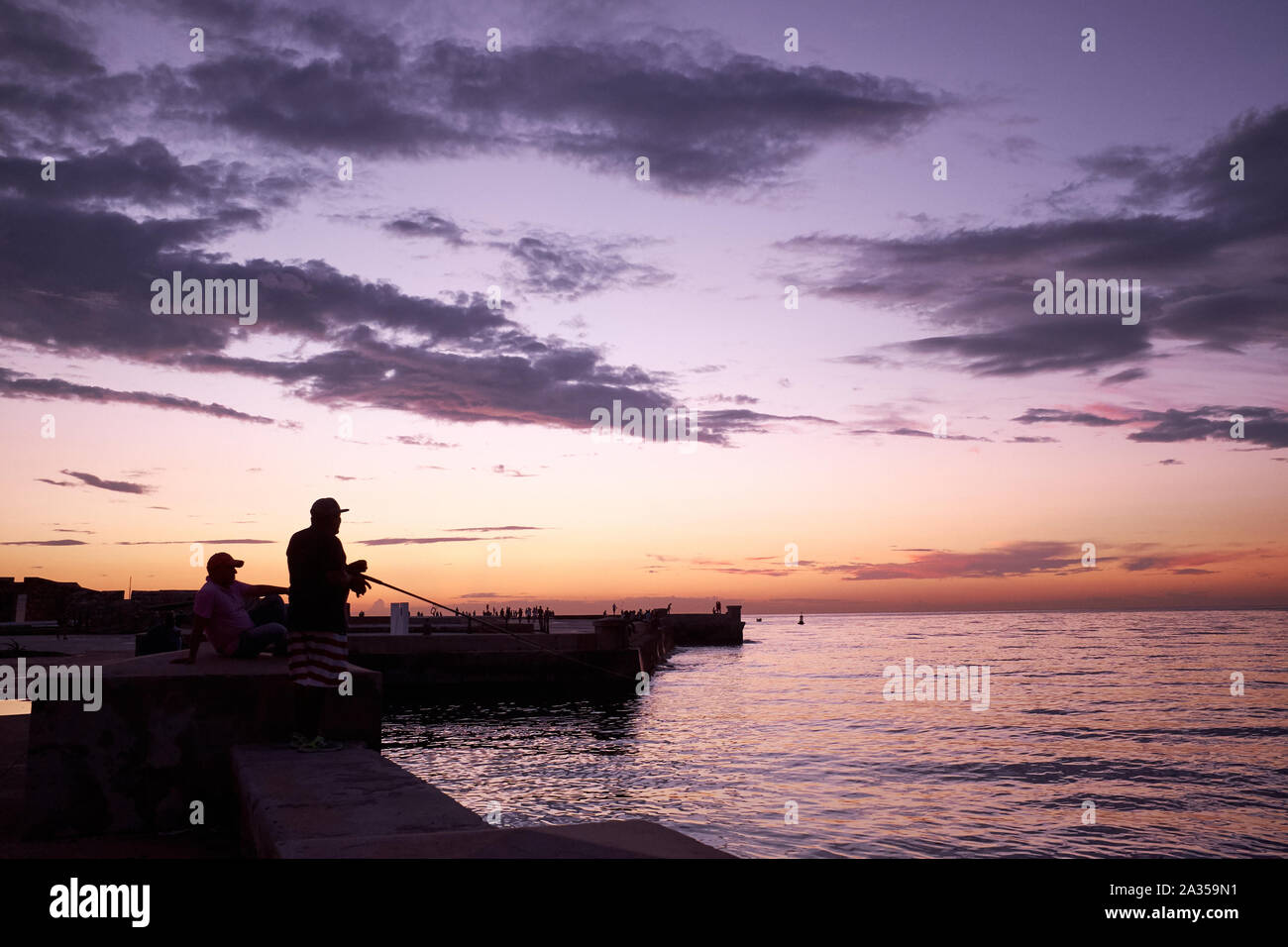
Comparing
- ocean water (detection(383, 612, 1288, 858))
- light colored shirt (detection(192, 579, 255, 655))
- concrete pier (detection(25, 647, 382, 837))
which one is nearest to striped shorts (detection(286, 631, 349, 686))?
concrete pier (detection(25, 647, 382, 837))

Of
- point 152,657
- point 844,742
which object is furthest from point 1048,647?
point 152,657

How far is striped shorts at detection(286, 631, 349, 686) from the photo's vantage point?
598 centimetres

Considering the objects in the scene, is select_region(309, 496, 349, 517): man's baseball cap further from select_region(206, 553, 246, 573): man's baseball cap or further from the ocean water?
the ocean water

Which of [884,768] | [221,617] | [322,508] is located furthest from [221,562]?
[884,768]

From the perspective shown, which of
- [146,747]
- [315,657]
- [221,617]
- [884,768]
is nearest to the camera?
[146,747]

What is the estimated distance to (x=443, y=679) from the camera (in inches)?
1217

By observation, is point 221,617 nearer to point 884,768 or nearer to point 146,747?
point 146,747

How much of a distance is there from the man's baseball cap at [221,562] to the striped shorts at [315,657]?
233 cm

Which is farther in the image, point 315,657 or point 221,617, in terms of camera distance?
point 221,617

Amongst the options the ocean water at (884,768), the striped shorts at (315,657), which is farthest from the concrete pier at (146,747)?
the ocean water at (884,768)

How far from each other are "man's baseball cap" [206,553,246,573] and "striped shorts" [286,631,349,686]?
233cm

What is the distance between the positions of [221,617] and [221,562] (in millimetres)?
607

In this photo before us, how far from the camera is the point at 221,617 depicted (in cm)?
762

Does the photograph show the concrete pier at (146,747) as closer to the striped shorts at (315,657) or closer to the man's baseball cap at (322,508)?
the striped shorts at (315,657)
